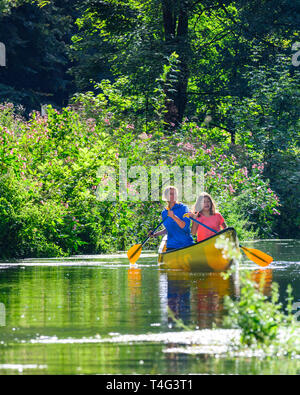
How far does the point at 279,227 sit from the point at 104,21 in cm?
1013

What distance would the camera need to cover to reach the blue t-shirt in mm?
19719

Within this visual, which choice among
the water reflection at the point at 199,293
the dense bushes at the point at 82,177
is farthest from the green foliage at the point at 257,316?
the dense bushes at the point at 82,177

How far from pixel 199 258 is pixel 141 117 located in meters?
17.2

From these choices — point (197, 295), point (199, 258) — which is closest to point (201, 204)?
point (199, 258)

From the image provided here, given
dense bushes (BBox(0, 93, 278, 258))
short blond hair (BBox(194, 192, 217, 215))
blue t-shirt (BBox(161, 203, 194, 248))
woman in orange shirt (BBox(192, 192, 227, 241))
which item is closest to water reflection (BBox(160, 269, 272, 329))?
blue t-shirt (BBox(161, 203, 194, 248))

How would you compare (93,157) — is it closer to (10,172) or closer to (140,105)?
(10,172)

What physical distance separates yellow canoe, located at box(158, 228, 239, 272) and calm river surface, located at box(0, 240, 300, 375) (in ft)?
1.01

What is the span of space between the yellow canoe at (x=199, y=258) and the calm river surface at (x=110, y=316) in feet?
1.01

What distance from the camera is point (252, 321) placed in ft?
29.8

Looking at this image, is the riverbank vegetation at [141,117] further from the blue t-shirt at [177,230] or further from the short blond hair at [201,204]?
the short blond hair at [201,204]

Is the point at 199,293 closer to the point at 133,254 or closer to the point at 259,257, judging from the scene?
the point at 259,257

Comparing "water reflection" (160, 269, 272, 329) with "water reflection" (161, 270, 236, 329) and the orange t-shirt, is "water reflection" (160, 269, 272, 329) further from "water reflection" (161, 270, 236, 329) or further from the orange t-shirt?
the orange t-shirt
